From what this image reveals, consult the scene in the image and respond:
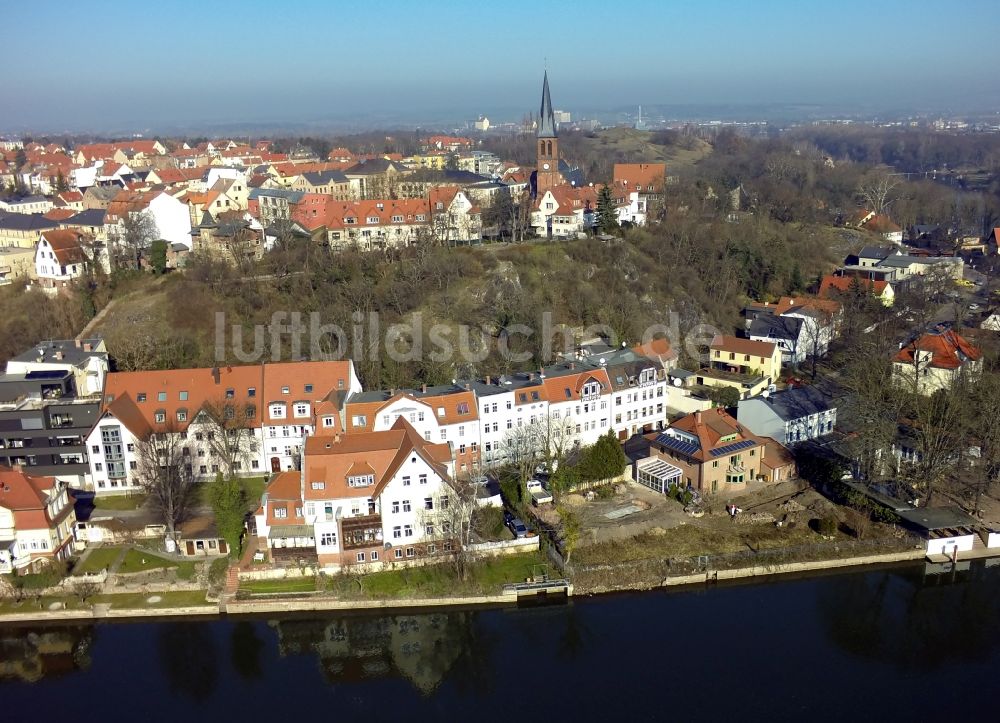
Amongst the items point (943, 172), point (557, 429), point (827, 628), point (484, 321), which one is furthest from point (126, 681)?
point (943, 172)

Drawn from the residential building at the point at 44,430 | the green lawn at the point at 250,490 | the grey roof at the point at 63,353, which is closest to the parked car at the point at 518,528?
the green lawn at the point at 250,490

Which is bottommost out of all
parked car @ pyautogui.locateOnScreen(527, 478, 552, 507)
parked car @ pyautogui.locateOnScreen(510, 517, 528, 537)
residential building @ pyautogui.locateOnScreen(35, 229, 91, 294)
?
parked car @ pyautogui.locateOnScreen(510, 517, 528, 537)

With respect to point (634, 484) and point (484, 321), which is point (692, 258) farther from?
point (634, 484)

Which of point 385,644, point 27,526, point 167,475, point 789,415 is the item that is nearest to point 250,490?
point 167,475

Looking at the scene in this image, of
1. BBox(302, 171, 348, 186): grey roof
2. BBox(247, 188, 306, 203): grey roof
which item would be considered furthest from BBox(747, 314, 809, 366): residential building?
BBox(302, 171, 348, 186): grey roof

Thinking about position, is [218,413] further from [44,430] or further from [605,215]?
[605,215]

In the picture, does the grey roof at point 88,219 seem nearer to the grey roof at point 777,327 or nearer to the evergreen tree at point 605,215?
the evergreen tree at point 605,215

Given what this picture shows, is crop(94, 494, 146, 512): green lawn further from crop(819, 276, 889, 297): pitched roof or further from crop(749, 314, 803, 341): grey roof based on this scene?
crop(819, 276, 889, 297): pitched roof
